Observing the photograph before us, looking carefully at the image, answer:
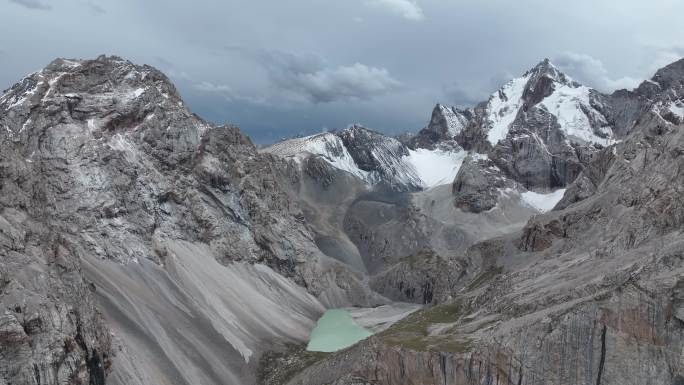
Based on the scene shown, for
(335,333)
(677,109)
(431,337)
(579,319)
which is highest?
(677,109)

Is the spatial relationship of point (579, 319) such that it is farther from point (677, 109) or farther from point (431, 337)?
point (677, 109)

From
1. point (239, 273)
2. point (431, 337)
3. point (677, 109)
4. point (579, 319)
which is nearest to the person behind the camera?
point (579, 319)

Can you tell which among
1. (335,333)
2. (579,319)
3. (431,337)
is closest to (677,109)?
(335,333)

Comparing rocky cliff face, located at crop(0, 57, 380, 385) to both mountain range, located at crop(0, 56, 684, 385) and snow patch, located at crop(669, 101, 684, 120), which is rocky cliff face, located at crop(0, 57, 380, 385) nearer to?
mountain range, located at crop(0, 56, 684, 385)

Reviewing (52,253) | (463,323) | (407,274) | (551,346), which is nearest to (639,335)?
(551,346)

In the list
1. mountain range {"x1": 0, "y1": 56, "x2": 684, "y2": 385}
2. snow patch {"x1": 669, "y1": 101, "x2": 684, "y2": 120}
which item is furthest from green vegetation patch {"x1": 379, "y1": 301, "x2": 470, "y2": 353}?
snow patch {"x1": 669, "y1": 101, "x2": 684, "y2": 120}

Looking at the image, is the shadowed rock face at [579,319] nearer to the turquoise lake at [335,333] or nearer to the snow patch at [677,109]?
the turquoise lake at [335,333]

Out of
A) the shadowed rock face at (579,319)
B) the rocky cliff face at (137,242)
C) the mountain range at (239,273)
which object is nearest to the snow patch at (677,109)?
the mountain range at (239,273)
